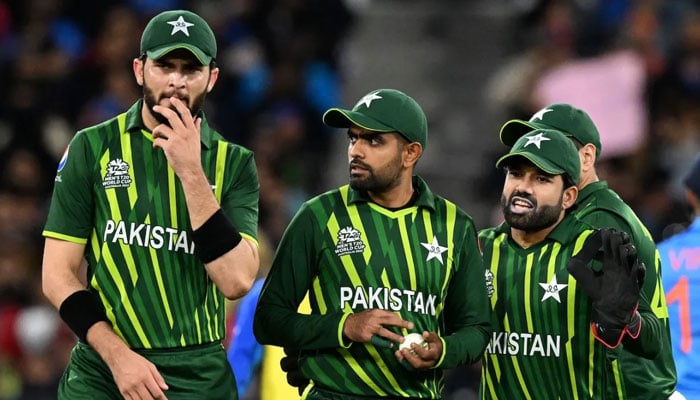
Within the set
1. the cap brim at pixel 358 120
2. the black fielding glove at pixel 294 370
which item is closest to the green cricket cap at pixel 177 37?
the cap brim at pixel 358 120

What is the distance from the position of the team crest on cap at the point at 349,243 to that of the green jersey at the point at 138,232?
0.42m

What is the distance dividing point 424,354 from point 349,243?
1.91 ft

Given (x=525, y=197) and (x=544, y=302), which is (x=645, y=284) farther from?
(x=525, y=197)

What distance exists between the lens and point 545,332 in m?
6.40

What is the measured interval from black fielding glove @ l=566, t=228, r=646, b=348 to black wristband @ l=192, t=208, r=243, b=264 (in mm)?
1430

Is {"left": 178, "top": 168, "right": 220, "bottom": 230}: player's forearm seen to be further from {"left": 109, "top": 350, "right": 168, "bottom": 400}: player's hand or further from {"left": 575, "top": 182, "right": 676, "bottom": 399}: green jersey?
{"left": 575, "top": 182, "right": 676, "bottom": 399}: green jersey

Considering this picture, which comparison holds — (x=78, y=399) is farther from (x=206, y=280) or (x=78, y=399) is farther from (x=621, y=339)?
(x=621, y=339)

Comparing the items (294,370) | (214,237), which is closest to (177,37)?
(214,237)

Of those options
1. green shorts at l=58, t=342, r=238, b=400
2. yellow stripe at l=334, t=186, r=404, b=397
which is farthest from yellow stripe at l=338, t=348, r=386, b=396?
green shorts at l=58, t=342, r=238, b=400

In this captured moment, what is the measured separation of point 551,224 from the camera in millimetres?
6449

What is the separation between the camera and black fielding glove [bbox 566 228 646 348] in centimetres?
605

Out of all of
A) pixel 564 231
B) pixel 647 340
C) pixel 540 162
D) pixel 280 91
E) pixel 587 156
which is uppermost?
pixel 280 91

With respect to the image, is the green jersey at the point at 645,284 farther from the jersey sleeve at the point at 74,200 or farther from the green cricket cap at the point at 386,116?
the jersey sleeve at the point at 74,200

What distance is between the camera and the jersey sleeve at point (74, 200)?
19.4 feet
